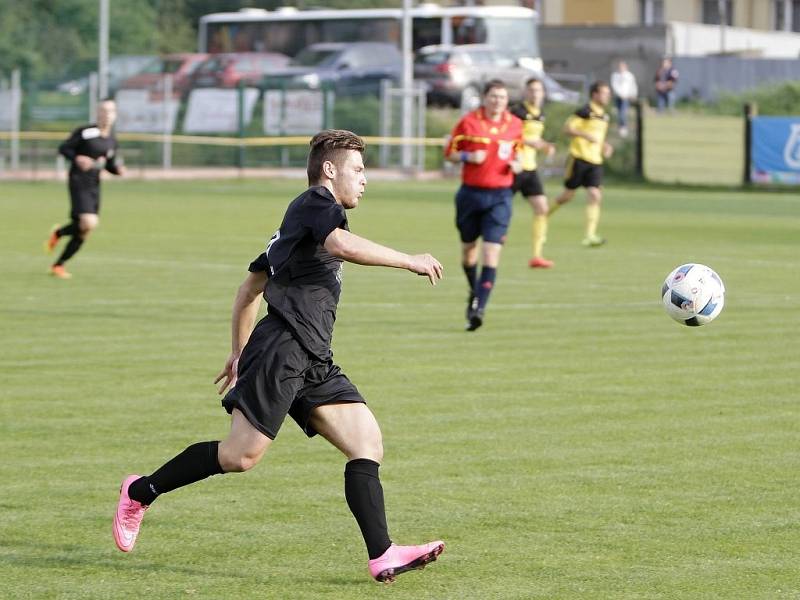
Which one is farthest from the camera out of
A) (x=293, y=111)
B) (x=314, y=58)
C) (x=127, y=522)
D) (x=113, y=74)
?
(x=113, y=74)

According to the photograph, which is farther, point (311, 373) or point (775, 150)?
point (775, 150)

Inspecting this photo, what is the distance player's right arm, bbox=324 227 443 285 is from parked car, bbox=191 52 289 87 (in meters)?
41.9

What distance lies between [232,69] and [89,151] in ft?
98.4

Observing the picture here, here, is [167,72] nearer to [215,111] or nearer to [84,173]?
[215,111]

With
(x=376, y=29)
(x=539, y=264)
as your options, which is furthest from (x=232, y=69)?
(x=539, y=264)

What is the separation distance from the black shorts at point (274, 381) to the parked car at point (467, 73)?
4029 centimetres

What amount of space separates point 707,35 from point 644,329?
49.9 m

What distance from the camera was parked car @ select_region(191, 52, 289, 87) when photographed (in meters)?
48.7

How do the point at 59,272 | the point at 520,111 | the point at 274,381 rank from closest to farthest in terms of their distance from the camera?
the point at 274,381 → the point at 59,272 → the point at 520,111

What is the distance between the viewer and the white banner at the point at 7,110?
46.2m

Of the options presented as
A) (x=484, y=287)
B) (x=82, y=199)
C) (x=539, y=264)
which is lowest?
(x=539, y=264)

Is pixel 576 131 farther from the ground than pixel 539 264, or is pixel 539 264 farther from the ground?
pixel 576 131

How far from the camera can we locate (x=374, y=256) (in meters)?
6.14

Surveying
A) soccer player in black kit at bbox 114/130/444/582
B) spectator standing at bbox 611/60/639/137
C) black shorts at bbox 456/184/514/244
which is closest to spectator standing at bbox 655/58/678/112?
spectator standing at bbox 611/60/639/137
